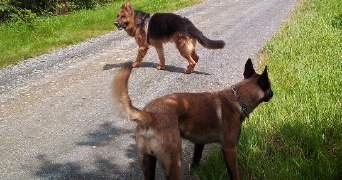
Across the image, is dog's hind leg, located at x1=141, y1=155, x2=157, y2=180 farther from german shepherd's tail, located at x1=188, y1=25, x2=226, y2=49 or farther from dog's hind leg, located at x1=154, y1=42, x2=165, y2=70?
dog's hind leg, located at x1=154, y1=42, x2=165, y2=70

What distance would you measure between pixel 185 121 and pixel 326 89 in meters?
2.88

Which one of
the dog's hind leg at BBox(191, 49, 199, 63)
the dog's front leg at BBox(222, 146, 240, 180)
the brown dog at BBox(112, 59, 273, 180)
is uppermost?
the brown dog at BBox(112, 59, 273, 180)

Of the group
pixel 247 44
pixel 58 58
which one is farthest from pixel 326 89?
pixel 58 58

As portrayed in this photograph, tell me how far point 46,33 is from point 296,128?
331 inches

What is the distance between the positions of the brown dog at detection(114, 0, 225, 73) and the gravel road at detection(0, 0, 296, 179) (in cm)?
46

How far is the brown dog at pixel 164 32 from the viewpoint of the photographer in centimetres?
677

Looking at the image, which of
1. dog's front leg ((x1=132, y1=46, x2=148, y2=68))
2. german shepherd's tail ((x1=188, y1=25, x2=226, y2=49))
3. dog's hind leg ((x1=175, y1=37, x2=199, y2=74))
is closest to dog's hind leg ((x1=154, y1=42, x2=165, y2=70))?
dog's front leg ((x1=132, y1=46, x2=148, y2=68))

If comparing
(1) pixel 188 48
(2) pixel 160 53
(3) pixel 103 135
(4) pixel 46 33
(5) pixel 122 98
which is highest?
(5) pixel 122 98

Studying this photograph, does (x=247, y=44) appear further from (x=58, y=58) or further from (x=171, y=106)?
(x=171, y=106)

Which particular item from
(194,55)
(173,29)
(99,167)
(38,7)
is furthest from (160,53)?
(38,7)

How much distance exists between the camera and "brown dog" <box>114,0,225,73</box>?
22.2 ft

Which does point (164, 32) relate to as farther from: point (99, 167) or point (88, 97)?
point (99, 167)

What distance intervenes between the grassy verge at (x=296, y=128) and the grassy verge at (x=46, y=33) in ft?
19.5

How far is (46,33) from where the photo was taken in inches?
393
